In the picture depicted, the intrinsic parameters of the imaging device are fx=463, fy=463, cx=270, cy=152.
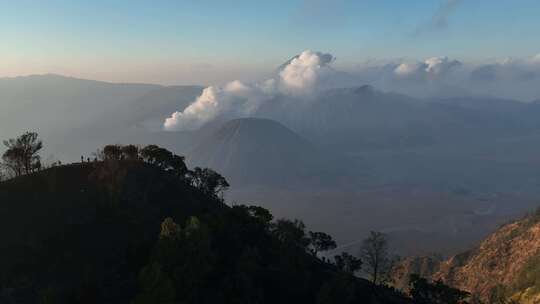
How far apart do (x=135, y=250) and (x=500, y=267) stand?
140m

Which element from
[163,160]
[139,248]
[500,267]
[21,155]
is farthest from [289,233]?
[500,267]

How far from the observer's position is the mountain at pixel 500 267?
12781 cm

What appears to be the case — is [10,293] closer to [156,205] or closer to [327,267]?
[156,205]

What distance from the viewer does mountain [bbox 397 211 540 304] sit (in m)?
128

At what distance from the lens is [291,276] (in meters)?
53.7

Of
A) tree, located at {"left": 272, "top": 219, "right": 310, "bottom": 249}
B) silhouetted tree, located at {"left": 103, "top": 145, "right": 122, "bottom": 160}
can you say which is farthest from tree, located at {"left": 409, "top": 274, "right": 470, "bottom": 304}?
silhouetted tree, located at {"left": 103, "top": 145, "right": 122, "bottom": 160}

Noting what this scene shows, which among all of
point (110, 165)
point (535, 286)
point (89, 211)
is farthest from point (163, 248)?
point (535, 286)

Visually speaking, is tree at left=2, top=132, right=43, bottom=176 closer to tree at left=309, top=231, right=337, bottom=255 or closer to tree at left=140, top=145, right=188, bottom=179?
tree at left=140, top=145, right=188, bottom=179

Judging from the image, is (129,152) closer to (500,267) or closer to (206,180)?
(206,180)

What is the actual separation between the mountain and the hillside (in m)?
66.4

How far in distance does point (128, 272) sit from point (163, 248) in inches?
316

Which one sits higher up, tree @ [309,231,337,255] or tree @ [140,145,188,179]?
tree @ [140,145,188,179]

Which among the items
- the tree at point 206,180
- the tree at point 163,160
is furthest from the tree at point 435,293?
the tree at point 163,160

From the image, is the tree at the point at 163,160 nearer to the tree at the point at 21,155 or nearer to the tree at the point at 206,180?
the tree at the point at 206,180
